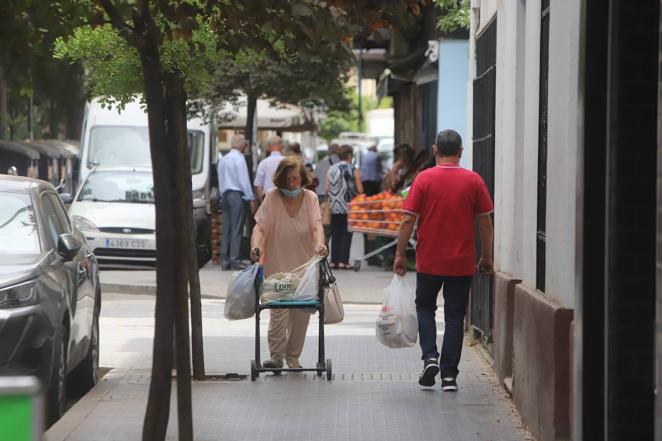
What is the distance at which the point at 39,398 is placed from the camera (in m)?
2.68

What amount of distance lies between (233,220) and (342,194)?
163 centimetres

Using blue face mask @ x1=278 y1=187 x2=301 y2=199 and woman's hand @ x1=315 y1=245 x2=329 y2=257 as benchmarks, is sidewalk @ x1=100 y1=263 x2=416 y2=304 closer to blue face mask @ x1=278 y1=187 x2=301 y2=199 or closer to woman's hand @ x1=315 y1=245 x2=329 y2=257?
blue face mask @ x1=278 y1=187 x2=301 y2=199

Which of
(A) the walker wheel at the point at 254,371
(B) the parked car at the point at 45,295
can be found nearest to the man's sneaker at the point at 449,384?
(A) the walker wheel at the point at 254,371

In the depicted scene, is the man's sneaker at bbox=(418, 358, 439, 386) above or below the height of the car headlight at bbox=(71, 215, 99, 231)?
below

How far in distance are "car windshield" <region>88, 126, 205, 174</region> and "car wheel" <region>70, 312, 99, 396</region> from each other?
1320cm

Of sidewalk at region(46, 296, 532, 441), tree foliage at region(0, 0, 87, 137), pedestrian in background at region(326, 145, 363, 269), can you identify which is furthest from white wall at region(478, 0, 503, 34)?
pedestrian in background at region(326, 145, 363, 269)

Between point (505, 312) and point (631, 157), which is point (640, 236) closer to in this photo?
point (631, 157)

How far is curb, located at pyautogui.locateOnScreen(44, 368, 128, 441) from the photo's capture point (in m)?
7.93

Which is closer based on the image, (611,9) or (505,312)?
(611,9)

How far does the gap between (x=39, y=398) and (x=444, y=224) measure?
6899mm

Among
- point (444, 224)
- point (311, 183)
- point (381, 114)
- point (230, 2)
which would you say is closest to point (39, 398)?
point (230, 2)

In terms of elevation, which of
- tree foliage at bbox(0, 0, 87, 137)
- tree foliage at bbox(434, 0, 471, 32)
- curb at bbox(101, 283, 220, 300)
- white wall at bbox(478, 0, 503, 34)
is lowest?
curb at bbox(101, 283, 220, 300)

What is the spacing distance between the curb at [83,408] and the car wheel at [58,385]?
83mm

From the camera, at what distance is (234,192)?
66.4 feet
